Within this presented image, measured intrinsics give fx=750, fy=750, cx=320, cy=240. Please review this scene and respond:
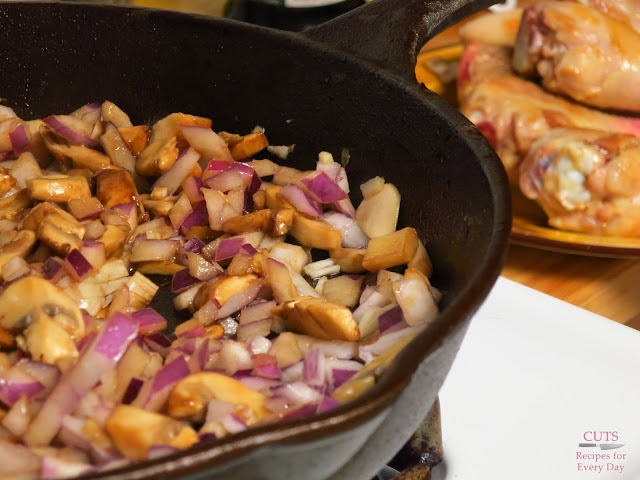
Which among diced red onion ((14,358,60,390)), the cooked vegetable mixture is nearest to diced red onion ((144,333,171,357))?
the cooked vegetable mixture

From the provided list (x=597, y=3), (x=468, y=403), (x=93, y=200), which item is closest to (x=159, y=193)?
(x=93, y=200)

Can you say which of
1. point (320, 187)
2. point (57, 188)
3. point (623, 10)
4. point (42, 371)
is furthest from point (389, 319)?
point (623, 10)

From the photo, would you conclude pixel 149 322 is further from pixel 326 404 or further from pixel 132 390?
pixel 326 404

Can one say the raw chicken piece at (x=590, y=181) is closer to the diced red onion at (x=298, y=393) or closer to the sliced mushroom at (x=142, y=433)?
the diced red onion at (x=298, y=393)

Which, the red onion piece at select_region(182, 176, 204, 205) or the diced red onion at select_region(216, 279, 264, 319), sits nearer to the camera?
the diced red onion at select_region(216, 279, 264, 319)

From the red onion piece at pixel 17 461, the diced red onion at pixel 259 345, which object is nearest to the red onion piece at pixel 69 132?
the diced red onion at pixel 259 345

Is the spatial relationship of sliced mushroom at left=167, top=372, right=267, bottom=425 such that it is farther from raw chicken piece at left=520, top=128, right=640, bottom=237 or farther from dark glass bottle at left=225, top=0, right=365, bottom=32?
dark glass bottle at left=225, top=0, right=365, bottom=32
